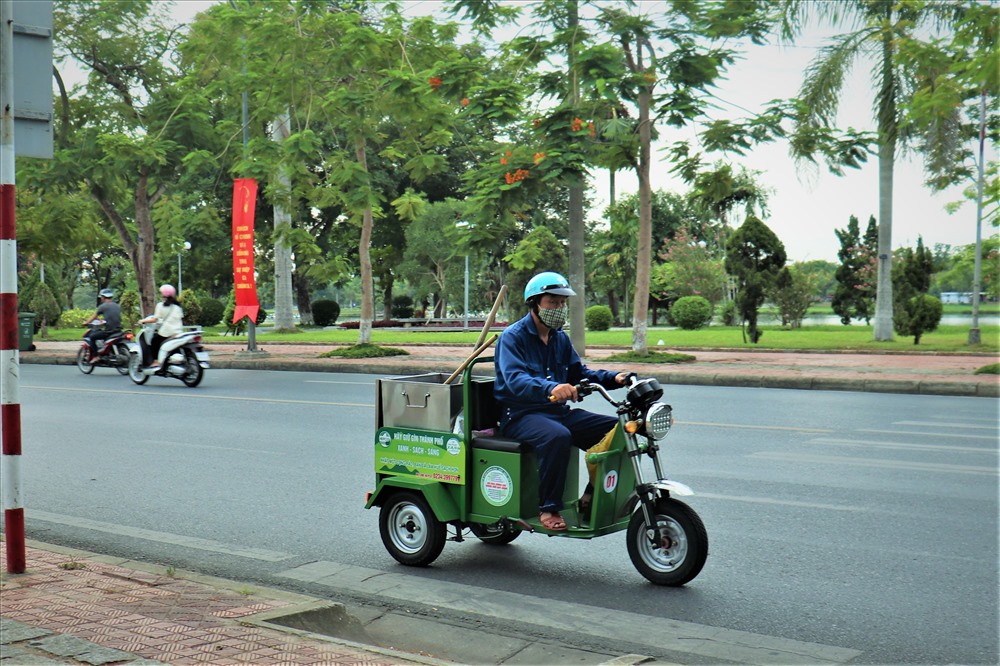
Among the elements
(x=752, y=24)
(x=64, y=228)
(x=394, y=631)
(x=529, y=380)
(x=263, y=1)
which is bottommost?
(x=394, y=631)

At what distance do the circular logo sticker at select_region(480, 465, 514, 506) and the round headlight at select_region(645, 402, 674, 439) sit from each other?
2.69 ft

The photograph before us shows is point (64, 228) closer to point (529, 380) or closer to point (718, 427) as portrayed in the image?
point (718, 427)

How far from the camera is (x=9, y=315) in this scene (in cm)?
517

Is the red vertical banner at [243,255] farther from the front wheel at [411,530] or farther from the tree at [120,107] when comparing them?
the front wheel at [411,530]

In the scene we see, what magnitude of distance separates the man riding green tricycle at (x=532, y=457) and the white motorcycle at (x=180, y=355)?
11951mm

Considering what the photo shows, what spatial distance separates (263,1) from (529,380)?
20.4 m

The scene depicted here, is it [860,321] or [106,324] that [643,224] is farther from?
[860,321]

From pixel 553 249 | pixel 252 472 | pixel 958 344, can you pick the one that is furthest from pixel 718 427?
pixel 553 249

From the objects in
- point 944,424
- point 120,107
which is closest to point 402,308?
point 120,107

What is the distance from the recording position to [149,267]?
1161 inches

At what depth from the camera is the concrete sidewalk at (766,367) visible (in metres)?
16.2

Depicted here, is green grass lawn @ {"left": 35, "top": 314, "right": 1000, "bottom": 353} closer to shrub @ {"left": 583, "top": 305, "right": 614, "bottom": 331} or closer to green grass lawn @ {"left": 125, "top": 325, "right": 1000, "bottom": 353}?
green grass lawn @ {"left": 125, "top": 325, "right": 1000, "bottom": 353}

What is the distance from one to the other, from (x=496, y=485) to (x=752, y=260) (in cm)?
2361

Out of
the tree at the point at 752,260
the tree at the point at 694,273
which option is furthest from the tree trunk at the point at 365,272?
the tree at the point at 694,273
